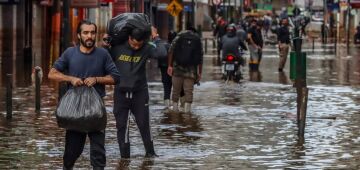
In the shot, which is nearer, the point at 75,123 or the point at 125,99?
the point at 75,123

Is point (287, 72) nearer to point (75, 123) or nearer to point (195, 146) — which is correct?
point (195, 146)

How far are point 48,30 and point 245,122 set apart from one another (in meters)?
47.1

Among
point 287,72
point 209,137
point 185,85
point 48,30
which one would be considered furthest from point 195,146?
point 48,30

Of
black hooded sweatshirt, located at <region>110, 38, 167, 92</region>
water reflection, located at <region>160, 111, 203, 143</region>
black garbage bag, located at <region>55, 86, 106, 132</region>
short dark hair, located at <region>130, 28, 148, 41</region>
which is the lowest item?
water reflection, located at <region>160, 111, 203, 143</region>

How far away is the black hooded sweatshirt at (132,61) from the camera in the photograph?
16109 millimetres

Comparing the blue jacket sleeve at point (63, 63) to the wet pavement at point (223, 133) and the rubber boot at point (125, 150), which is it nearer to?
the wet pavement at point (223, 133)

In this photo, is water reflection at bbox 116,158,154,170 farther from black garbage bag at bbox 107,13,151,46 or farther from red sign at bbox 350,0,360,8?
red sign at bbox 350,0,360,8

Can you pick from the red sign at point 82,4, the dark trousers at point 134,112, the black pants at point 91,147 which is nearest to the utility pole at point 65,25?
the dark trousers at point 134,112

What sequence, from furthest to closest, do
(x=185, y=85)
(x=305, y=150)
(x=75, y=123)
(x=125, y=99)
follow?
(x=185, y=85) < (x=305, y=150) < (x=125, y=99) < (x=75, y=123)

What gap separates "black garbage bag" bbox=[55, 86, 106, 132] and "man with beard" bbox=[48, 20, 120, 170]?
0.16 metres

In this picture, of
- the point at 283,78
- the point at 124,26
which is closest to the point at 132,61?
the point at 124,26

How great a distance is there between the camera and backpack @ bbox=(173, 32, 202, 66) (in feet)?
78.1

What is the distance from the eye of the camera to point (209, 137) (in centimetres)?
1917

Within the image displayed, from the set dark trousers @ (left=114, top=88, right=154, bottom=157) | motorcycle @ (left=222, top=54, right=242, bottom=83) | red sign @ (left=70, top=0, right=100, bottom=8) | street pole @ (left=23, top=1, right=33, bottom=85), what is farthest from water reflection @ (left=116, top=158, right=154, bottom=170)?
red sign @ (left=70, top=0, right=100, bottom=8)
